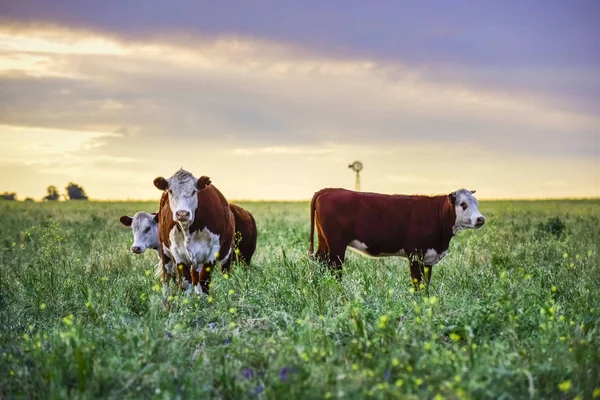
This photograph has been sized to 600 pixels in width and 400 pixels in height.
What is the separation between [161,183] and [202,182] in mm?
557

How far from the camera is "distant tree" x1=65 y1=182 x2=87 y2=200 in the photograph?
66.9 m

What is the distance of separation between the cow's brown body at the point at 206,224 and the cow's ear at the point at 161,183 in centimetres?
44

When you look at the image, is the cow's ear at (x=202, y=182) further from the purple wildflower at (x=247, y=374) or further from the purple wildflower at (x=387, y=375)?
the purple wildflower at (x=387, y=375)

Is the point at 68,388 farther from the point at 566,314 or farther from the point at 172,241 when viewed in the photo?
the point at 566,314

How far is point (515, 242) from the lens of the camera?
1694 cm

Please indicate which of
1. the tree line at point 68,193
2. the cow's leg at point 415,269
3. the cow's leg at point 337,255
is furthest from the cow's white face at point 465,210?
the tree line at point 68,193

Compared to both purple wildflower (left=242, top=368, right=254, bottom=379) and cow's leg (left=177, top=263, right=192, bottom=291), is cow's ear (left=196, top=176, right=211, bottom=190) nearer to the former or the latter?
cow's leg (left=177, top=263, right=192, bottom=291)

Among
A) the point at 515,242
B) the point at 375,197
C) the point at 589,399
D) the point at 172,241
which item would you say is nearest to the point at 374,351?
the point at 589,399

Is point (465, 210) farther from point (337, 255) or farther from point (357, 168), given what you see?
point (357, 168)

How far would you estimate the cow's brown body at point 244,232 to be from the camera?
12.2 metres

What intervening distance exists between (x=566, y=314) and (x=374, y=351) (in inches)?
108

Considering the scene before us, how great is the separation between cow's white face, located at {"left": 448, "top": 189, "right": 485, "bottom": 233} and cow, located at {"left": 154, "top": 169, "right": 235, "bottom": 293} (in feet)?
12.6

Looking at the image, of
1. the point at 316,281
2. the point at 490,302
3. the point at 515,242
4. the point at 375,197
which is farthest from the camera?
the point at 515,242

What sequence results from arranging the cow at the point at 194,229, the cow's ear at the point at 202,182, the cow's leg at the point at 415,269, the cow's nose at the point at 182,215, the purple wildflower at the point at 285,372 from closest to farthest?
Result: the purple wildflower at the point at 285,372, the cow's nose at the point at 182,215, the cow at the point at 194,229, the cow's ear at the point at 202,182, the cow's leg at the point at 415,269
